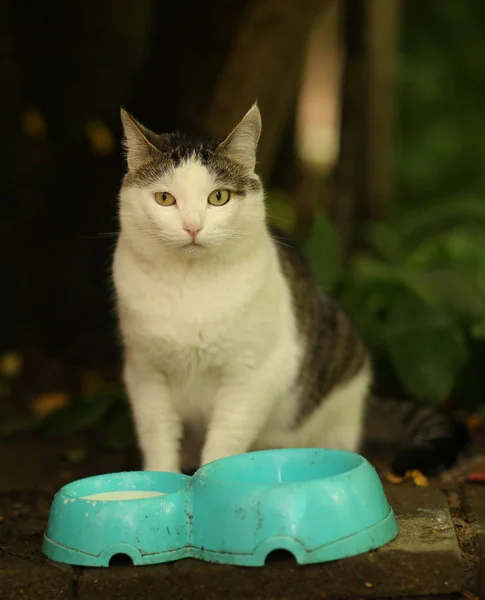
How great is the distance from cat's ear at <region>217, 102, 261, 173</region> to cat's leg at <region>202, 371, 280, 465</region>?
2.31 ft

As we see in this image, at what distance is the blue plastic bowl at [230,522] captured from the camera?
2.19m

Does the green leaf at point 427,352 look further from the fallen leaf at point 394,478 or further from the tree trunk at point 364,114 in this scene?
the tree trunk at point 364,114

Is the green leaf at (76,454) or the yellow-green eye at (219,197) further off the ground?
the yellow-green eye at (219,197)

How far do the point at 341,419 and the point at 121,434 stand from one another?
94 centimetres

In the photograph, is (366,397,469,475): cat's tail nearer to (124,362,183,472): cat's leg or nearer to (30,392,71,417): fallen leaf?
(124,362,183,472): cat's leg

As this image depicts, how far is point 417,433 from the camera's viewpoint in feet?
11.0

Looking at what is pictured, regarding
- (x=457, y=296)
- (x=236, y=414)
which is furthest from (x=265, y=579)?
(x=457, y=296)

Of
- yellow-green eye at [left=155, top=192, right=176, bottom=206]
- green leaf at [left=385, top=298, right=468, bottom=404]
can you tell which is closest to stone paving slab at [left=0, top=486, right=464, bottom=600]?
yellow-green eye at [left=155, top=192, right=176, bottom=206]

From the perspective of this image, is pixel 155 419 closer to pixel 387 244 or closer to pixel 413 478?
pixel 413 478

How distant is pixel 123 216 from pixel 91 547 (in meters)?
1.06

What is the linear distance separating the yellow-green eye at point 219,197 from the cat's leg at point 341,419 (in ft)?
3.17

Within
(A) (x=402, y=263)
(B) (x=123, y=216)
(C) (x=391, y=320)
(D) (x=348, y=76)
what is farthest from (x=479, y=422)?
(D) (x=348, y=76)

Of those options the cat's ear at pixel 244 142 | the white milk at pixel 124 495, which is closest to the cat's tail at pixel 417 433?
the white milk at pixel 124 495

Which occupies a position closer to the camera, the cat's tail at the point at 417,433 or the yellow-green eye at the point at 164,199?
the yellow-green eye at the point at 164,199
